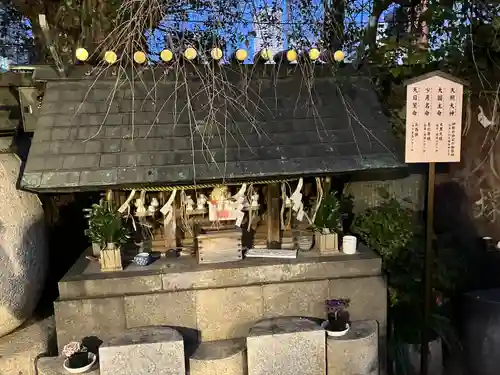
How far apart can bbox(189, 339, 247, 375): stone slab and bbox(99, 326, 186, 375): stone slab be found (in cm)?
16

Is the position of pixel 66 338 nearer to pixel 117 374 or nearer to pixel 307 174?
pixel 117 374

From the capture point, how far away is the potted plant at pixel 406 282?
197 inches

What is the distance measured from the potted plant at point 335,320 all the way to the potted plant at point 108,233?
2.13 metres

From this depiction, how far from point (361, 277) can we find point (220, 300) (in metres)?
1.47

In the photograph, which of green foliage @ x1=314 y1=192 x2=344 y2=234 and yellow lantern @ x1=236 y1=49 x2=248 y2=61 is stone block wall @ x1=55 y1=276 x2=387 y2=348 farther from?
yellow lantern @ x1=236 y1=49 x2=248 y2=61

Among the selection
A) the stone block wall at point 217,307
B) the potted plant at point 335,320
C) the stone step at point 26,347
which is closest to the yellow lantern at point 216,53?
the stone block wall at point 217,307

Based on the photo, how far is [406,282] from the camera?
5.38 meters

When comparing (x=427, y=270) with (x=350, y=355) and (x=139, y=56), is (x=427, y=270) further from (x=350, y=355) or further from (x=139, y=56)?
(x=139, y=56)

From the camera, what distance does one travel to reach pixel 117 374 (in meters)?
3.87

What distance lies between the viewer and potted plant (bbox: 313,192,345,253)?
4668 millimetres

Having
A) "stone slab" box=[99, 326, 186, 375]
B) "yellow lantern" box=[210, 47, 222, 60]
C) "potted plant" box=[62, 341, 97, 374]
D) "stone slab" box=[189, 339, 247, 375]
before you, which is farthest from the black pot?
"yellow lantern" box=[210, 47, 222, 60]

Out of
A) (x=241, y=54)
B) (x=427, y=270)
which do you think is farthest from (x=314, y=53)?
(x=427, y=270)

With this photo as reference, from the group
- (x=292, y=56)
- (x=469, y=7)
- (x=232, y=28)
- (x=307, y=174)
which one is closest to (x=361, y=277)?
(x=307, y=174)

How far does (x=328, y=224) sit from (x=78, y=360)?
2721 mm
